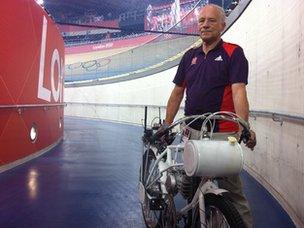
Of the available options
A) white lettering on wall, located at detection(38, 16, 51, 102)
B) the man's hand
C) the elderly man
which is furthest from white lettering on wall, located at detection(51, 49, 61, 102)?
the man's hand

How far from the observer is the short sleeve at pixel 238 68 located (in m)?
2.51

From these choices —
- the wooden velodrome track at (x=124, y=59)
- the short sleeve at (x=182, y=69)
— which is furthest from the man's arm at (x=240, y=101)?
the wooden velodrome track at (x=124, y=59)

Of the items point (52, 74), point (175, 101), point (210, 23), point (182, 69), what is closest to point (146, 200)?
point (175, 101)

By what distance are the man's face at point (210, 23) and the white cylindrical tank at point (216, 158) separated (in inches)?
32.4

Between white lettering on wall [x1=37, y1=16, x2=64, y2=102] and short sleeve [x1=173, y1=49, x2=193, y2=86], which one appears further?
white lettering on wall [x1=37, y1=16, x2=64, y2=102]

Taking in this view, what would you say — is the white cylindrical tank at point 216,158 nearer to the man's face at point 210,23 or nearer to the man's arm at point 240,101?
the man's arm at point 240,101

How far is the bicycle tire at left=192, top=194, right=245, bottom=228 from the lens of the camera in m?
2.00

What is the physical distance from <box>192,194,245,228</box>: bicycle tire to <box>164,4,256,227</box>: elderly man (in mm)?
328

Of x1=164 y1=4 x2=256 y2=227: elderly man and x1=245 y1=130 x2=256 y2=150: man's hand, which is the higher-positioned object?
x1=164 y1=4 x2=256 y2=227: elderly man

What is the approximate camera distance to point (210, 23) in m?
2.62

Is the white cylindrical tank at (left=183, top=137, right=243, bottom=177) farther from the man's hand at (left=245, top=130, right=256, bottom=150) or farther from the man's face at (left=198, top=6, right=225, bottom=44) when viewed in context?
the man's face at (left=198, top=6, right=225, bottom=44)

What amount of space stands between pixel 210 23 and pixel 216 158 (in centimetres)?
97

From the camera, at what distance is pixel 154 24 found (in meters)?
17.1

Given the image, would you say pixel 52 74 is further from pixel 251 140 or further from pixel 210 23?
pixel 251 140
